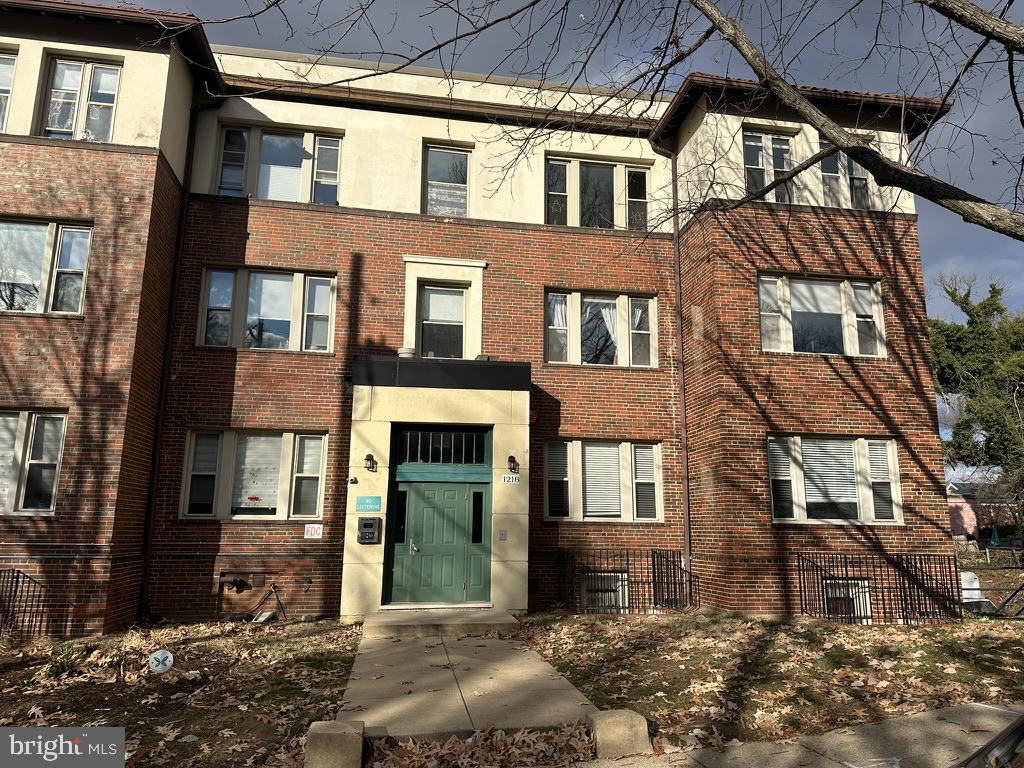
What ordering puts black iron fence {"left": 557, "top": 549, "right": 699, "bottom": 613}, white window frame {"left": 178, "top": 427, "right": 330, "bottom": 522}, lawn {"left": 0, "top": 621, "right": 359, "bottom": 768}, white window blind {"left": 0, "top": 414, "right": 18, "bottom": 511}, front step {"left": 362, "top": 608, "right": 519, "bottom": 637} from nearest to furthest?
lawn {"left": 0, "top": 621, "right": 359, "bottom": 768}
front step {"left": 362, "top": 608, "right": 519, "bottom": 637}
white window blind {"left": 0, "top": 414, "right": 18, "bottom": 511}
white window frame {"left": 178, "top": 427, "right": 330, "bottom": 522}
black iron fence {"left": 557, "top": 549, "right": 699, "bottom": 613}

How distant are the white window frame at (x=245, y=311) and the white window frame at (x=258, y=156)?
1.58 metres

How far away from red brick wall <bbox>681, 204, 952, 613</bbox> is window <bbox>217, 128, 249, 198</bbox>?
31.3 feet

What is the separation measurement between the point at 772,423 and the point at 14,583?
43.4ft

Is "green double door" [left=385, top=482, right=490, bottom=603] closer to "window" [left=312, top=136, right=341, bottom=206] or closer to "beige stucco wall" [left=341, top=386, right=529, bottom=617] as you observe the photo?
"beige stucco wall" [left=341, top=386, right=529, bottom=617]

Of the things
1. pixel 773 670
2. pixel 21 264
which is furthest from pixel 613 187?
pixel 21 264

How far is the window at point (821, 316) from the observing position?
14.5 meters

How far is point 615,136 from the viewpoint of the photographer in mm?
16297

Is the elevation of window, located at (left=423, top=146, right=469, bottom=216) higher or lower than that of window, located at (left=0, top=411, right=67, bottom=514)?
higher

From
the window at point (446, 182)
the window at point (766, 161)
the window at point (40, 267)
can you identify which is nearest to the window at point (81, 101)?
the window at point (40, 267)

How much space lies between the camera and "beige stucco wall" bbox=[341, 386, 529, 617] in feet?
41.8

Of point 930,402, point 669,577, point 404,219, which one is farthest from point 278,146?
point 930,402

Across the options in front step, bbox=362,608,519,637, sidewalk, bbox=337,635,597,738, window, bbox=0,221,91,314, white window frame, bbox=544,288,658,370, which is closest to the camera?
sidewalk, bbox=337,635,597,738

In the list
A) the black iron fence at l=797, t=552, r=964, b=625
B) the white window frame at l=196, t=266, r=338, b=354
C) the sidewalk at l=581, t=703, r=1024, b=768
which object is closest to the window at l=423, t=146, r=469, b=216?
the white window frame at l=196, t=266, r=338, b=354

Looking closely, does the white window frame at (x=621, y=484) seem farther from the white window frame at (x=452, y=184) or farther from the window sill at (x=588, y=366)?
the white window frame at (x=452, y=184)
